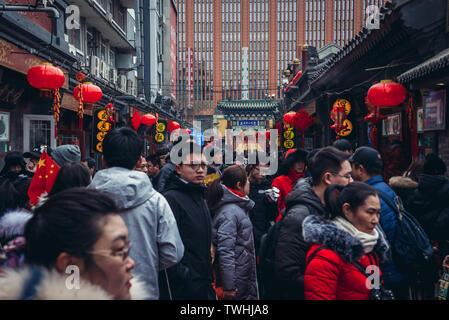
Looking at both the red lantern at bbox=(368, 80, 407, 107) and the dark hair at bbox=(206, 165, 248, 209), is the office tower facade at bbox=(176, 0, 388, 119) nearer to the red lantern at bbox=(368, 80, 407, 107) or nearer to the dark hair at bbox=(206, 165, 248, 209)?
the red lantern at bbox=(368, 80, 407, 107)

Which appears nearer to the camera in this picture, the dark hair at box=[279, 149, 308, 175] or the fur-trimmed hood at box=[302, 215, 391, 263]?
the fur-trimmed hood at box=[302, 215, 391, 263]

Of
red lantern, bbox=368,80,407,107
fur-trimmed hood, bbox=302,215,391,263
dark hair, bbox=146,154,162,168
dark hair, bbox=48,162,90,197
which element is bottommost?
fur-trimmed hood, bbox=302,215,391,263

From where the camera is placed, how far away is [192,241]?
3062mm

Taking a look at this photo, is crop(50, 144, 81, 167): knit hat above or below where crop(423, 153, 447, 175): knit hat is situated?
above

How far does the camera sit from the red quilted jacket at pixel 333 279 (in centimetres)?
220

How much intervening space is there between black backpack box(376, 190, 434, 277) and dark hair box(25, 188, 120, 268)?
247 centimetres

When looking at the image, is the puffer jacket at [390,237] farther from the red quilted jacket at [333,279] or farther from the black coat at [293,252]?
the red quilted jacket at [333,279]

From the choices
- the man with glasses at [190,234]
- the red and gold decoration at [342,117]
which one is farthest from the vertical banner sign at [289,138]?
the man with glasses at [190,234]

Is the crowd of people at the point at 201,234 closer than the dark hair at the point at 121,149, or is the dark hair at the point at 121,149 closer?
the crowd of people at the point at 201,234

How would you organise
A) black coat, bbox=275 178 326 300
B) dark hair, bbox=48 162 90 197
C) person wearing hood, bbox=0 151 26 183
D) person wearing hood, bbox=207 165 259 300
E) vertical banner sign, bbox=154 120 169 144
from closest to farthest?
1. black coat, bbox=275 178 326 300
2. dark hair, bbox=48 162 90 197
3. person wearing hood, bbox=207 165 259 300
4. person wearing hood, bbox=0 151 26 183
5. vertical banner sign, bbox=154 120 169 144

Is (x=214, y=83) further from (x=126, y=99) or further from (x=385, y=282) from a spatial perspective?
(x=385, y=282)

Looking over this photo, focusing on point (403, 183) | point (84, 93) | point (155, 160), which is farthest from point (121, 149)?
point (84, 93)

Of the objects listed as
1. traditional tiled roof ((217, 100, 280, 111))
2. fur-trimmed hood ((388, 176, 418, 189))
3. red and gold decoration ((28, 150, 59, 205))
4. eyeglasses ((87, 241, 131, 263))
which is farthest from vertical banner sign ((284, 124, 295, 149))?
traditional tiled roof ((217, 100, 280, 111))

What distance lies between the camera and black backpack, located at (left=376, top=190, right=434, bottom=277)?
10.0 feet
